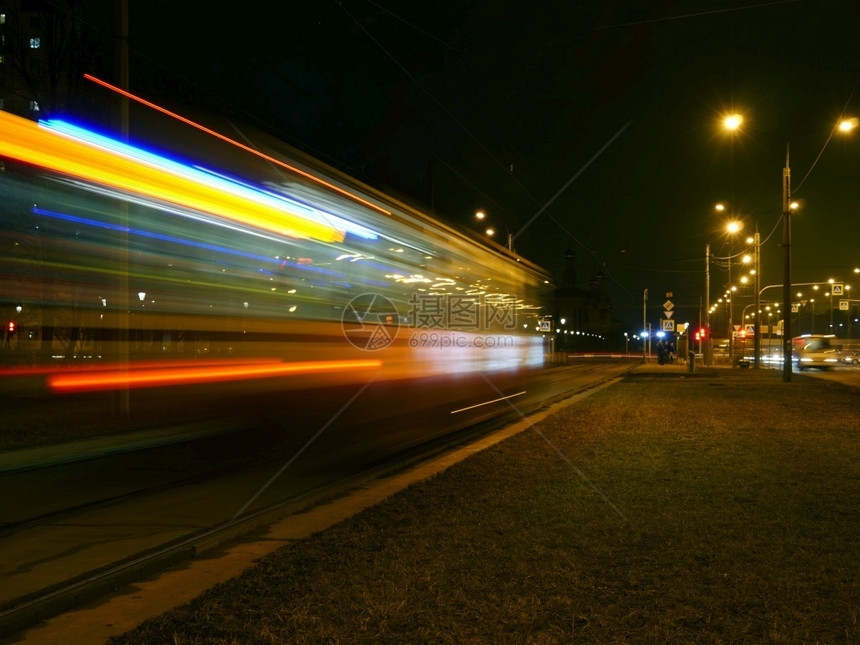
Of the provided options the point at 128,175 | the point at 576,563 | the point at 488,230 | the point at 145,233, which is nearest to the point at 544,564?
the point at 576,563

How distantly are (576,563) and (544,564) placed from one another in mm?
233

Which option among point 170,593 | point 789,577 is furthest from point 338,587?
point 789,577

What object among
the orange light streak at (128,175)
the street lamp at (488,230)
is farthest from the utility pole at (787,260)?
the orange light streak at (128,175)

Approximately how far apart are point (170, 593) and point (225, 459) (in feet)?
23.6

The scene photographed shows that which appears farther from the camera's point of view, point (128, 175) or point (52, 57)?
point (52, 57)

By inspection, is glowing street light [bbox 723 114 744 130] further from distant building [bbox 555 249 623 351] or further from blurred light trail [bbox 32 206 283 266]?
distant building [bbox 555 249 623 351]

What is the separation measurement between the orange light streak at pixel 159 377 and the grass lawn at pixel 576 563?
117 inches

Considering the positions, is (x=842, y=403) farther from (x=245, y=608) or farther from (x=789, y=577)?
(x=245, y=608)

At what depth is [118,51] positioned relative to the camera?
15609 mm

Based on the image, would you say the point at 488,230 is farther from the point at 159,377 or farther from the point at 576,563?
the point at 576,563

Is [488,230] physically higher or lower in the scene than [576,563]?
higher

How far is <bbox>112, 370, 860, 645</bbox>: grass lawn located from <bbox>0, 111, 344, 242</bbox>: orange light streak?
4032 mm

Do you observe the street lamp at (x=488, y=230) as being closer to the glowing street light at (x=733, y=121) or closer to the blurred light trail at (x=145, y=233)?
the glowing street light at (x=733, y=121)

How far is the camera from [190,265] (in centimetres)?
990
